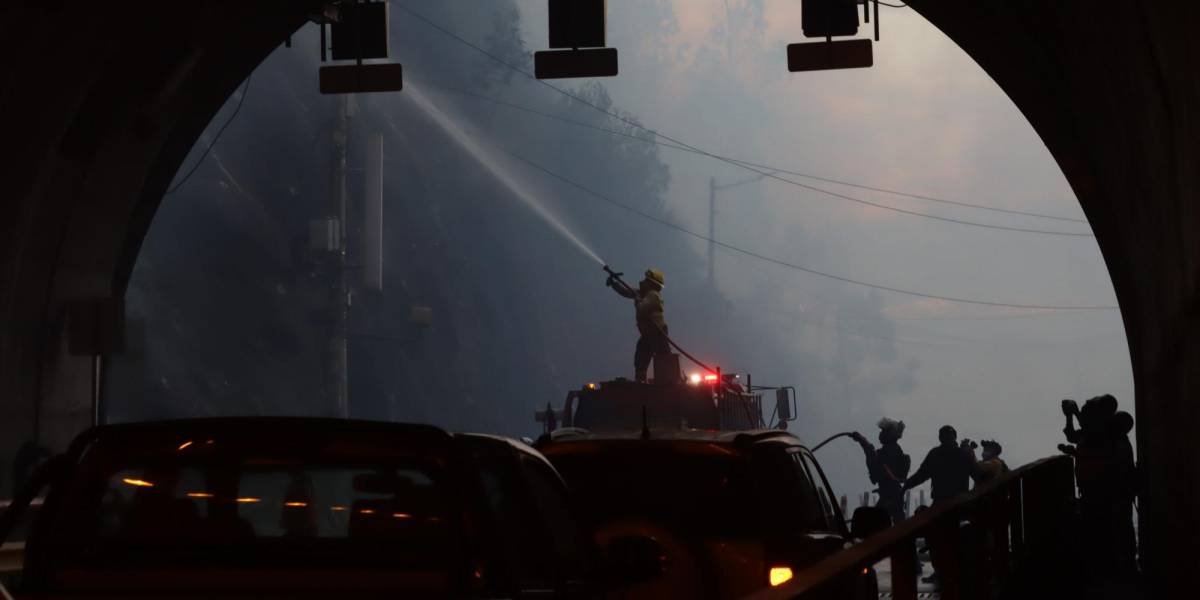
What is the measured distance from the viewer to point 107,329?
63.5 ft

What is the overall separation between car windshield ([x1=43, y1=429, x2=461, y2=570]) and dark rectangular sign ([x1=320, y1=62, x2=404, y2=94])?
13319 mm

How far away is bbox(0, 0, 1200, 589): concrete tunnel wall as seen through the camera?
12.2 meters

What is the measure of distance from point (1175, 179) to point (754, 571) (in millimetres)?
4877

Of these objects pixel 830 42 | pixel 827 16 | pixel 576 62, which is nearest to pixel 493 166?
→ pixel 576 62

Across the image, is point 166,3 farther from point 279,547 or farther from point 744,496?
point 279,547

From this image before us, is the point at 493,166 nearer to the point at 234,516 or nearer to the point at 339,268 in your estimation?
the point at 339,268

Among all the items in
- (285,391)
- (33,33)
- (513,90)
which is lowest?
(285,391)

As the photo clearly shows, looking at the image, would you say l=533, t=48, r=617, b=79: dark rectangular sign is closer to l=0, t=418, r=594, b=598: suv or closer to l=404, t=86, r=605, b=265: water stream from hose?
l=0, t=418, r=594, b=598: suv

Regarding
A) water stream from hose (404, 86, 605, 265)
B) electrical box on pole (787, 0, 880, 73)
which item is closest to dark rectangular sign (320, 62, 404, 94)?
electrical box on pole (787, 0, 880, 73)

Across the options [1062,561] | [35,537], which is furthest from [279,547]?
[1062,561]

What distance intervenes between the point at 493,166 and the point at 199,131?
102163mm

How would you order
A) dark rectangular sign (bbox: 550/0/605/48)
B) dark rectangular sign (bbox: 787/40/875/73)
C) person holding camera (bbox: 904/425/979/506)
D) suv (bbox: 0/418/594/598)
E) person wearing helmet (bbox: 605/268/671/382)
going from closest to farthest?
1. suv (bbox: 0/418/594/598)
2. dark rectangular sign (bbox: 787/40/875/73)
3. dark rectangular sign (bbox: 550/0/605/48)
4. person holding camera (bbox: 904/425/979/506)
5. person wearing helmet (bbox: 605/268/671/382)

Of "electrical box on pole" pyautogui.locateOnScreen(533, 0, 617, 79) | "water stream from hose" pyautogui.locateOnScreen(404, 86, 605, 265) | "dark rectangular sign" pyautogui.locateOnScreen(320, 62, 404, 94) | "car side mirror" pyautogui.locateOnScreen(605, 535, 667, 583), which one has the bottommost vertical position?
"car side mirror" pyautogui.locateOnScreen(605, 535, 667, 583)

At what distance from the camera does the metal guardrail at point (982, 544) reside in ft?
17.4
